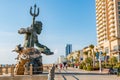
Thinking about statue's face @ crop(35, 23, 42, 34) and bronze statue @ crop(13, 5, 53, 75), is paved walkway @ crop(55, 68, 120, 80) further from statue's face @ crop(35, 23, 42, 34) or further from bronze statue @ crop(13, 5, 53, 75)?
statue's face @ crop(35, 23, 42, 34)

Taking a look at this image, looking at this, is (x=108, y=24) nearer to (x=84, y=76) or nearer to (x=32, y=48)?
(x=32, y=48)

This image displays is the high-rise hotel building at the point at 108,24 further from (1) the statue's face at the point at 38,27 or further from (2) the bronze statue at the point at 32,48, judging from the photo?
(2) the bronze statue at the point at 32,48

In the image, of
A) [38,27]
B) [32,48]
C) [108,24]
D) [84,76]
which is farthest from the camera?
[108,24]

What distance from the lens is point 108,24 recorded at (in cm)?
11994

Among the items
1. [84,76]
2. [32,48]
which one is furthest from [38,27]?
[84,76]

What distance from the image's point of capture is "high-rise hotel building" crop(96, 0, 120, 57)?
338 ft

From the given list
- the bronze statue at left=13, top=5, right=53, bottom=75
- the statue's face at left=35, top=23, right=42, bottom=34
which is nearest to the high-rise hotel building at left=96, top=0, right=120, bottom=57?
the statue's face at left=35, top=23, right=42, bottom=34

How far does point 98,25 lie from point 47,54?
99.8m

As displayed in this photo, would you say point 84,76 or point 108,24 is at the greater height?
point 108,24

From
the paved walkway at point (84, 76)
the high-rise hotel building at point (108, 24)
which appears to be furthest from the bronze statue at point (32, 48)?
the high-rise hotel building at point (108, 24)

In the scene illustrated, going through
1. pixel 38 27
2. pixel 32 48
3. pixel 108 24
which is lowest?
pixel 32 48

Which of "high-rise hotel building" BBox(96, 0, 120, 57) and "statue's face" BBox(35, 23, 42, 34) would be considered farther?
"high-rise hotel building" BBox(96, 0, 120, 57)

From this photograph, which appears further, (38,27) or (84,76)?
(38,27)

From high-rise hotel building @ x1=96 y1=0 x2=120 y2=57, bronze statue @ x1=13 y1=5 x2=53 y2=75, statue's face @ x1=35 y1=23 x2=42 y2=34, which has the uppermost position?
high-rise hotel building @ x1=96 y1=0 x2=120 y2=57
